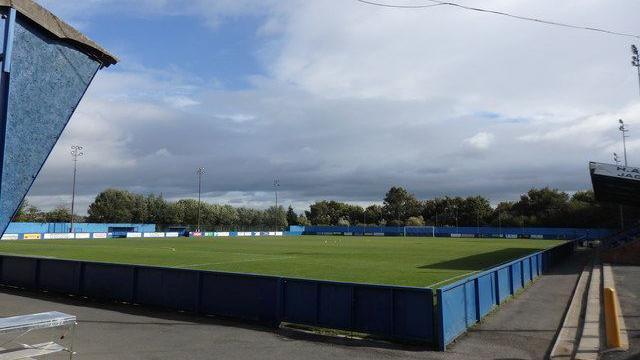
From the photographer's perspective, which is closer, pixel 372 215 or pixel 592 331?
pixel 592 331

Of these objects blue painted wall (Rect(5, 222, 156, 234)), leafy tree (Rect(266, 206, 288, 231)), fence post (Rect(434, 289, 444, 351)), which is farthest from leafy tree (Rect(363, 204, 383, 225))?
fence post (Rect(434, 289, 444, 351))

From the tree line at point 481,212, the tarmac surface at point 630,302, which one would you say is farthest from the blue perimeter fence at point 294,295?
the tree line at point 481,212

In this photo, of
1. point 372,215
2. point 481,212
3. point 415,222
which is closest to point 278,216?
point 372,215

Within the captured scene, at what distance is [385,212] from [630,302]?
147m

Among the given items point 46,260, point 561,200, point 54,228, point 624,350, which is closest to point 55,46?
point 624,350

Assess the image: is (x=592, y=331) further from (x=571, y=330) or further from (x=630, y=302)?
(x=630, y=302)

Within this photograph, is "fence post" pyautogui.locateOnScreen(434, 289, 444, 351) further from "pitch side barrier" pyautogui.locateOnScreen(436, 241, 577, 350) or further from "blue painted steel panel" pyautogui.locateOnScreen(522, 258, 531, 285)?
"blue painted steel panel" pyautogui.locateOnScreen(522, 258, 531, 285)

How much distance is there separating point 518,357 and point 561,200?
4689 inches

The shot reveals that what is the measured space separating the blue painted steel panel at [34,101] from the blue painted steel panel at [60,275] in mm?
12858

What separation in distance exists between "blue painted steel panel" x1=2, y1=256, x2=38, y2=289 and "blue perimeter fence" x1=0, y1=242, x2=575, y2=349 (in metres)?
0.04

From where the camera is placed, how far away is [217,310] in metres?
13.5

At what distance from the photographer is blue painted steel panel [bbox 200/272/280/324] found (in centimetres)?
1264

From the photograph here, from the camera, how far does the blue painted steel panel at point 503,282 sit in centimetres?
1535

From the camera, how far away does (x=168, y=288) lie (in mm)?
14500
